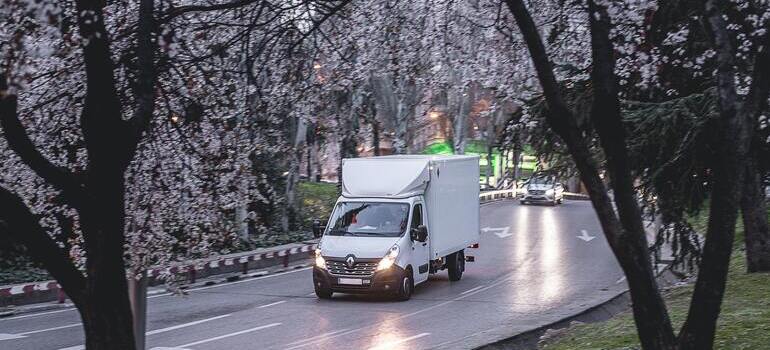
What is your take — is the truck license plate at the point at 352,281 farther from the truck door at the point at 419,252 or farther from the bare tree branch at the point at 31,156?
the bare tree branch at the point at 31,156

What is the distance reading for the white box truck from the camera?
66.7 ft

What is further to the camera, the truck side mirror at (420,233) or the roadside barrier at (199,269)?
the truck side mirror at (420,233)

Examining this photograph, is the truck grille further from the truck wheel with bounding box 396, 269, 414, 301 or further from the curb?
the curb

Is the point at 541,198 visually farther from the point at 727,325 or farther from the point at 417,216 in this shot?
the point at 727,325

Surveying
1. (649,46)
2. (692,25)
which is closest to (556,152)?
(692,25)

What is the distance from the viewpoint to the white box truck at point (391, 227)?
2033 centimetres

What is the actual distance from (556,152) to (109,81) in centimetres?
1319

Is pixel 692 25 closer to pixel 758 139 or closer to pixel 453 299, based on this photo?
pixel 758 139

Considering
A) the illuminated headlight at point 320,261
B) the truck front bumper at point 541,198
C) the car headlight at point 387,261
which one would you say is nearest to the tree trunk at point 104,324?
the car headlight at point 387,261

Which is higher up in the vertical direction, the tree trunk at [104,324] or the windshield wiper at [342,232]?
the windshield wiper at [342,232]

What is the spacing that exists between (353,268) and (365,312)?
162 cm

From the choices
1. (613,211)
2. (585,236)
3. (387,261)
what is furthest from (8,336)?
(585,236)

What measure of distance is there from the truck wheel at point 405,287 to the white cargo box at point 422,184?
1.50 meters

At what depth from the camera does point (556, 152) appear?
19.7 metres
